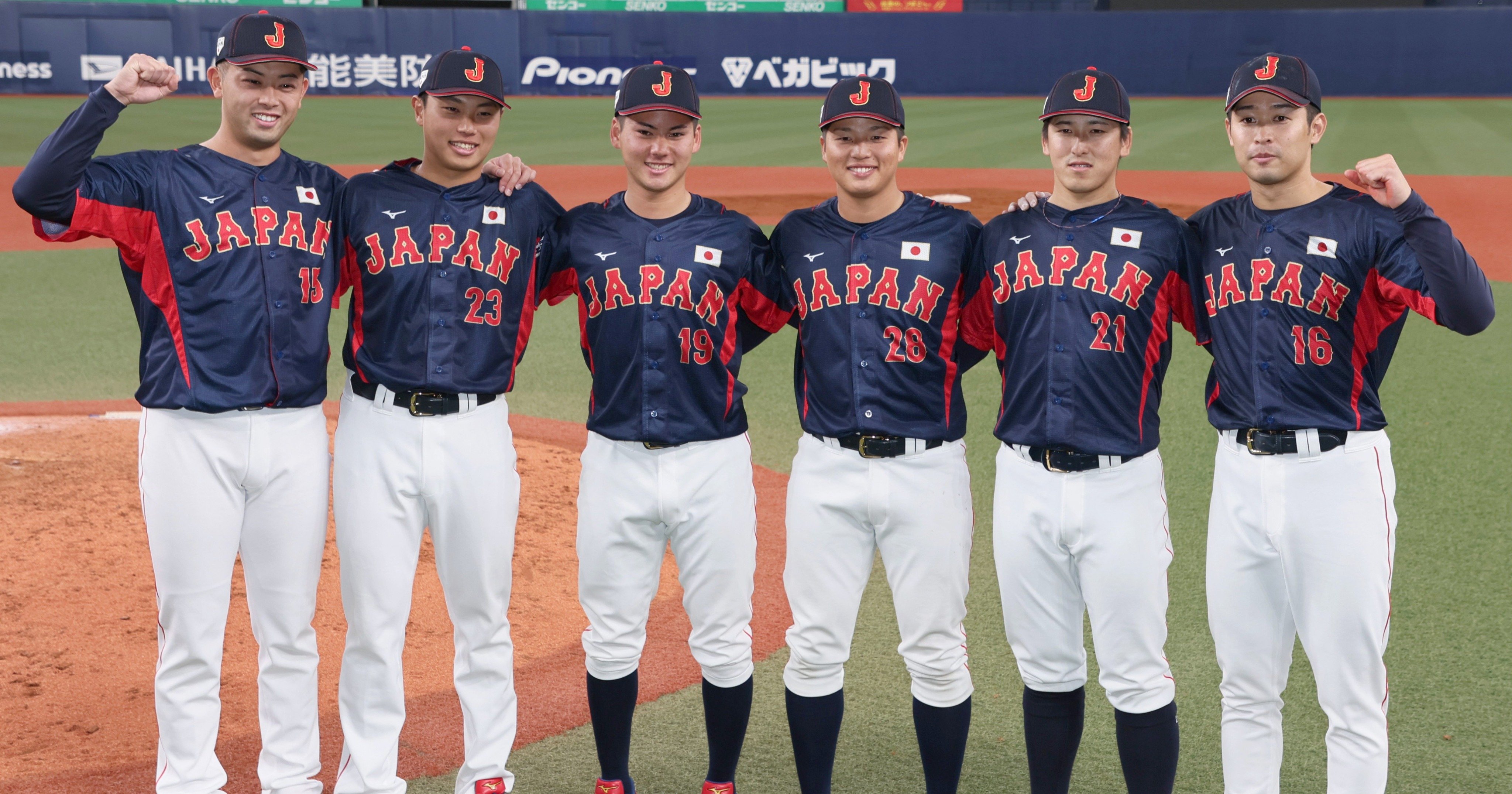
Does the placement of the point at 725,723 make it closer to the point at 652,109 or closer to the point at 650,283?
the point at 650,283

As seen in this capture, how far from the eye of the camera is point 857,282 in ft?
11.6

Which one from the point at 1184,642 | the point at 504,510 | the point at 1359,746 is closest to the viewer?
the point at 1359,746

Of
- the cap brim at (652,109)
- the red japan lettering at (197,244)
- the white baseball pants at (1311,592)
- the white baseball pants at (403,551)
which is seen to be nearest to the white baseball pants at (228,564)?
the white baseball pants at (403,551)

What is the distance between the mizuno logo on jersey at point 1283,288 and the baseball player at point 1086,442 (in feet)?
0.50

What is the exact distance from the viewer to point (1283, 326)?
3256 mm

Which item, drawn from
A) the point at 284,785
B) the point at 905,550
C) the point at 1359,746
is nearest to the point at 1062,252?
the point at 905,550

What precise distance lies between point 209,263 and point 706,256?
53.6 inches

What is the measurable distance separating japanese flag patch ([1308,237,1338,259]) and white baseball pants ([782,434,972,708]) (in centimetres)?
106

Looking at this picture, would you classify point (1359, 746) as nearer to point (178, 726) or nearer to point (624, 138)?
point (624, 138)

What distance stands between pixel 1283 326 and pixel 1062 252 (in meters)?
0.59

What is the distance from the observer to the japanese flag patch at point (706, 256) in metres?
3.65

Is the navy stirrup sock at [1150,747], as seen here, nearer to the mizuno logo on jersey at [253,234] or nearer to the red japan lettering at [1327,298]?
the red japan lettering at [1327,298]

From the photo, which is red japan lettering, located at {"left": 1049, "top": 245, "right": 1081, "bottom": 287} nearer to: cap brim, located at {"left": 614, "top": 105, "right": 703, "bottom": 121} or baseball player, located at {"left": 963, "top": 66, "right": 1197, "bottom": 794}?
baseball player, located at {"left": 963, "top": 66, "right": 1197, "bottom": 794}

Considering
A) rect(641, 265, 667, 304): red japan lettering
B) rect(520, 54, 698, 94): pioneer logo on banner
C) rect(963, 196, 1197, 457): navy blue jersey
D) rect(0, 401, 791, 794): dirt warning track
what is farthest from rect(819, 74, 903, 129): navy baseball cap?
rect(520, 54, 698, 94): pioneer logo on banner
